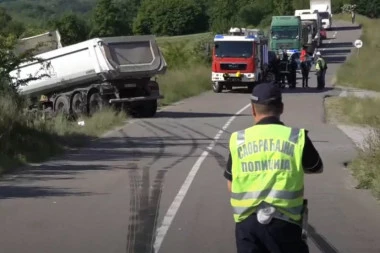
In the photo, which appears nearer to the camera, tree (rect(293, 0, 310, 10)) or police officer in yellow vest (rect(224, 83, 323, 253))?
police officer in yellow vest (rect(224, 83, 323, 253))

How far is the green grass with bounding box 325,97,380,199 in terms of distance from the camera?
1425 centimetres

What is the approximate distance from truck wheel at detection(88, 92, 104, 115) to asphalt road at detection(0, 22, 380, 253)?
6005 millimetres

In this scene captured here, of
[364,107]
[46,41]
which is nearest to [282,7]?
[46,41]

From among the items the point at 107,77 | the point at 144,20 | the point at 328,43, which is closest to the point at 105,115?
the point at 107,77

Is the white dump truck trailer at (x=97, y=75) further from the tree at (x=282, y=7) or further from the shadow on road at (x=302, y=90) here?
the tree at (x=282, y=7)

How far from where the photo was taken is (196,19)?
12556cm

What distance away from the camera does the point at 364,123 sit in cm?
2788

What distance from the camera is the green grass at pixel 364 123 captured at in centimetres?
1425

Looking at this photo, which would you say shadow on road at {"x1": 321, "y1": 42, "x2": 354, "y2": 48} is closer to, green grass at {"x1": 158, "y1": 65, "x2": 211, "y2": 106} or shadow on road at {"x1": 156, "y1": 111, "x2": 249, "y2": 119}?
green grass at {"x1": 158, "y1": 65, "x2": 211, "y2": 106}

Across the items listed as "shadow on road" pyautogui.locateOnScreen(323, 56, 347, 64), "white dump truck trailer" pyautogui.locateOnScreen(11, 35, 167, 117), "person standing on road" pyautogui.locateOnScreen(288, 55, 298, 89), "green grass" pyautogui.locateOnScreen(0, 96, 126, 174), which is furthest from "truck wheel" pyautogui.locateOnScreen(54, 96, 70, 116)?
"shadow on road" pyautogui.locateOnScreen(323, 56, 347, 64)

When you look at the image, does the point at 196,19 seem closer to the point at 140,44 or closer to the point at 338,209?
the point at 140,44

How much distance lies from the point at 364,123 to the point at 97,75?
857cm

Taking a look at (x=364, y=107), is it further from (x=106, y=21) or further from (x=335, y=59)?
(x=106, y=21)

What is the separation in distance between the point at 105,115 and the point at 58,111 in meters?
2.73
